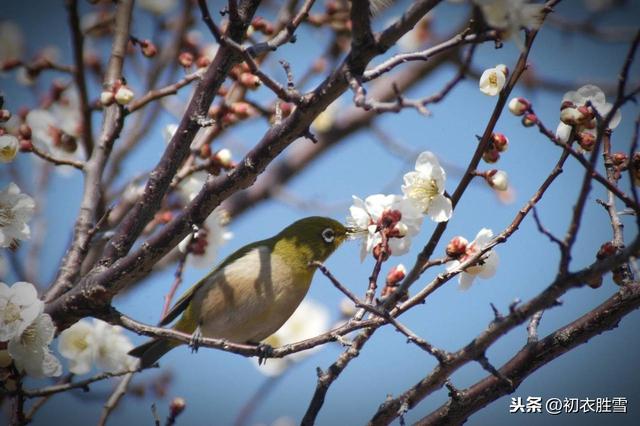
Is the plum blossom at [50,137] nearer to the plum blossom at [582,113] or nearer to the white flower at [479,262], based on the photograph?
the white flower at [479,262]

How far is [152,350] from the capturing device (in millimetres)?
4727

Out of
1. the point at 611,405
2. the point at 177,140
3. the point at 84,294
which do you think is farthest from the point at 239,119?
the point at 611,405

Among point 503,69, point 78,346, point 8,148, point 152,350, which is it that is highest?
point 503,69

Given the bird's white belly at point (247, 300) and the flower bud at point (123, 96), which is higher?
the flower bud at point (123, 96)

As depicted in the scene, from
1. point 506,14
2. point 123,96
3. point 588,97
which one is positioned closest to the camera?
point 506,14

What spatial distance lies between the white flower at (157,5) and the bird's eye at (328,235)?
101 inches

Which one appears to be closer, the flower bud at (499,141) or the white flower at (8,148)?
the flower bud at (499,141)

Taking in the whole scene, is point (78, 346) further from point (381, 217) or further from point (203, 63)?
point (381, 217)

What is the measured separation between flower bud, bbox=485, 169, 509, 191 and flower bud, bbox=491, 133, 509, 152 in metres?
0.10

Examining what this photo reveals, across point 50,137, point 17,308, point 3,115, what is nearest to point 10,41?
point 50,137

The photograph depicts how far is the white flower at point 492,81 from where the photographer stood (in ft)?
9.16

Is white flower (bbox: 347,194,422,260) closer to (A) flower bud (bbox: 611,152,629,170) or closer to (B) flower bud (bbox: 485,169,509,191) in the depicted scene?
(B) flower bud (bbox: 485,169,509,191)

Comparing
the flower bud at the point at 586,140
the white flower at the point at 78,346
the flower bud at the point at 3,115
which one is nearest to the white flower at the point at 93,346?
the white flower at the point at 78,346

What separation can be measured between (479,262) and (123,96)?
6.97 feet
